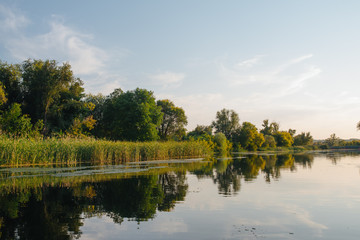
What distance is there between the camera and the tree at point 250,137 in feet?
272

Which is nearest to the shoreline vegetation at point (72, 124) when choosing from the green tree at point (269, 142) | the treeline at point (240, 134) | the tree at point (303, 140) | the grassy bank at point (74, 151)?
the grassy bank at point (74, 151)

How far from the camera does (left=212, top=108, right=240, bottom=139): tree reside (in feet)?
290

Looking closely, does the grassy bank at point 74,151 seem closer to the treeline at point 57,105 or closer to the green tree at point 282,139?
the treeline at point 57,105

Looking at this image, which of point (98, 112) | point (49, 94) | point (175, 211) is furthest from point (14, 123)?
point (175, 211)

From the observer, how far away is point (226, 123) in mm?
88875

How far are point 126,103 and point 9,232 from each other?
43.4 metres

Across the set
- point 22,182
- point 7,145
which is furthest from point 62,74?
point 22,182

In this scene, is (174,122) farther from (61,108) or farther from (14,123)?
(14,123)

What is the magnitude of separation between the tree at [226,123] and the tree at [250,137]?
9.33 feet

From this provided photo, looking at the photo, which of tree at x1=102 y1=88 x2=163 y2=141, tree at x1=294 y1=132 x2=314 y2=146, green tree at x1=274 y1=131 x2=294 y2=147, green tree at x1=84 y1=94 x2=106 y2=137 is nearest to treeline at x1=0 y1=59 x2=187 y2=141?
tree at x1=102 y1=88 x2=163 y2=141

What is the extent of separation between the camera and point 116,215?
8.76 meters

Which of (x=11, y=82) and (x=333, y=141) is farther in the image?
(x=333, y=141)

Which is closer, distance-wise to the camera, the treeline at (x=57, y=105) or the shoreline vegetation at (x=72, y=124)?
the shoreline vegetation at (x=72, y=124)

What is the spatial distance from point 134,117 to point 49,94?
13.5m
